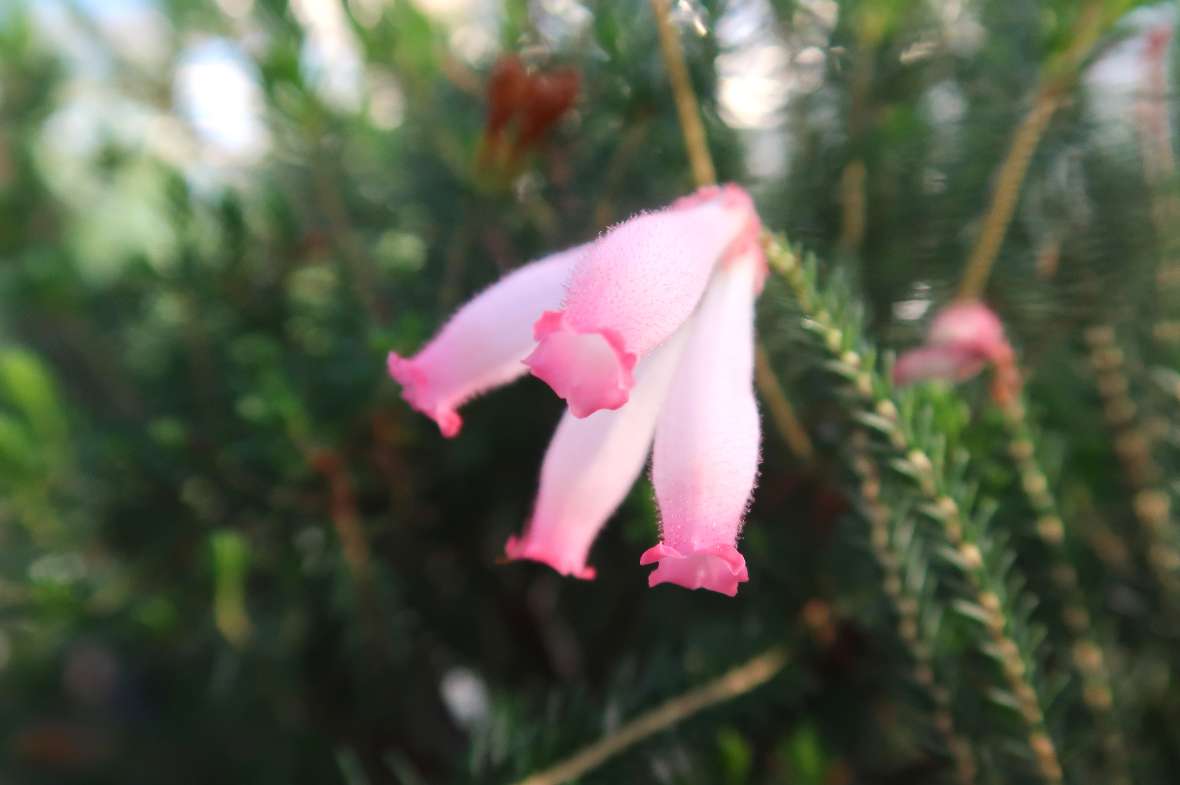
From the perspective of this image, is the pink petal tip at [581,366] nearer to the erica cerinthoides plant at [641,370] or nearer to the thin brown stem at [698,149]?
the erica cerinthoides plant at [641,370]

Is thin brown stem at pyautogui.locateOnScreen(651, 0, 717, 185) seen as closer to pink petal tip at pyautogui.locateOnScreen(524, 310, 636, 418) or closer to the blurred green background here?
the blurred green background

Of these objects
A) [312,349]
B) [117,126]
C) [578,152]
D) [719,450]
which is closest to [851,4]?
[578,152]

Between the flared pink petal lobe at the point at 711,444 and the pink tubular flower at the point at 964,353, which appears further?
the pink tubular flower at the point at 964,353

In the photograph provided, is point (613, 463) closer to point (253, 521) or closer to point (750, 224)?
point (750, 224)

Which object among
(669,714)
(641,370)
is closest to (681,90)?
(641,370)

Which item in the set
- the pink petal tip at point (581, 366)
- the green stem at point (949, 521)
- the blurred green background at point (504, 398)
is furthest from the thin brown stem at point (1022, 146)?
the pink petal tip at point (581, 366)

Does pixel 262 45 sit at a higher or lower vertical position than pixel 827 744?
higher
